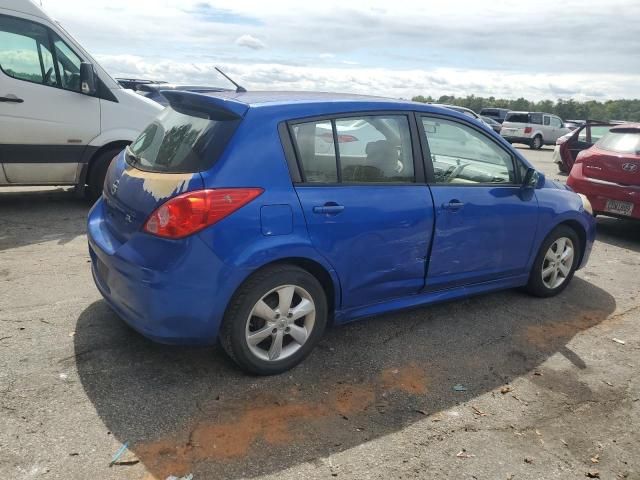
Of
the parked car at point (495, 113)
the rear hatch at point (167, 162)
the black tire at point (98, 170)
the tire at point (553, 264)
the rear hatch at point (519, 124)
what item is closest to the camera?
the rear hatch at point (167, 162)

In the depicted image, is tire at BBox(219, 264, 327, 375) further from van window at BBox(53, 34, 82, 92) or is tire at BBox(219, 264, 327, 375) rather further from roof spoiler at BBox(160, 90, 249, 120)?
van window at BBox(53, 34, 82, 92)

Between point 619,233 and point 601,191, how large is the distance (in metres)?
0.99

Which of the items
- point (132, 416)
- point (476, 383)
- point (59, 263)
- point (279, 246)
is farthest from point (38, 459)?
point (59, 263)

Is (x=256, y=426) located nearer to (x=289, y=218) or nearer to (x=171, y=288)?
(x=171, y=288)

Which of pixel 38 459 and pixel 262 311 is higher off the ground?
pixel 262 311

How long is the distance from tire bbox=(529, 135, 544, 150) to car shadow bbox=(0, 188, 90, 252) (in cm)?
2469

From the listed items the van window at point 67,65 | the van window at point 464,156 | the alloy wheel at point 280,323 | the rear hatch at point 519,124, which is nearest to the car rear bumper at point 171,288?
the alloy wheel at point 280,323

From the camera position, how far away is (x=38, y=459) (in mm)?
2486

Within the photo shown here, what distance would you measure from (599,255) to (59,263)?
5.83 metres

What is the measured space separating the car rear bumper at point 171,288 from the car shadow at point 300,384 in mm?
348

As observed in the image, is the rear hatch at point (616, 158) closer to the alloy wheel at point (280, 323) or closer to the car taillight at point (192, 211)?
the alloy wheel at point (280, 323)

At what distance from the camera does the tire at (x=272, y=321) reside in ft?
10.2

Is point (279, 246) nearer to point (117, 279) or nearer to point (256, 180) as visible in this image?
point (256, 180)

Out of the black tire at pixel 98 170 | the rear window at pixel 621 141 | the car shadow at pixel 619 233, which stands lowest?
the car shadow at pixel 619 233
